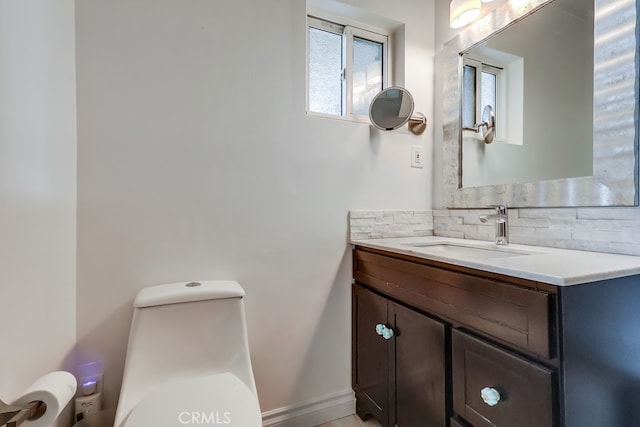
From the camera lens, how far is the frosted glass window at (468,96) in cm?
153

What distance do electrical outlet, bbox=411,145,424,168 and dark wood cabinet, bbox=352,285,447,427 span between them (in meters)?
0.74

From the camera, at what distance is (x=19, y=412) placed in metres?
0.58

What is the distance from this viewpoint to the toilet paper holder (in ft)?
1.80

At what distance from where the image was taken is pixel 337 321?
1485 millimetres

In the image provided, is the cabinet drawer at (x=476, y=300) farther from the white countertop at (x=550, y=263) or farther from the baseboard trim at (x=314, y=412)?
the baseboard trim at (x=314, y=412)

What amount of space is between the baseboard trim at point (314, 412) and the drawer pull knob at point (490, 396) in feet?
2.76

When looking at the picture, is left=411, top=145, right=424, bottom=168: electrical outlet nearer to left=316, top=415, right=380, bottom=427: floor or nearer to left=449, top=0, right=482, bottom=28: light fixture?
left=449, top=0, right=482, bottom=28: light fixture

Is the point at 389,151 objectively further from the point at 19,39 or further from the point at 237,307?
the point at 19,39

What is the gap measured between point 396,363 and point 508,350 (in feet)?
1.62

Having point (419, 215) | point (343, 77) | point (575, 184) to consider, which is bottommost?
point (419, 215)

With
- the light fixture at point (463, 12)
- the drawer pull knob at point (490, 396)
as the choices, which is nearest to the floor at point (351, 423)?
the drawer pull knob at point (490, 396)

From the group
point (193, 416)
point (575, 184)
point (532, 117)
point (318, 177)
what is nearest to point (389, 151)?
point (318, 177)

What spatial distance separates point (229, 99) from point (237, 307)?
2.78 ft

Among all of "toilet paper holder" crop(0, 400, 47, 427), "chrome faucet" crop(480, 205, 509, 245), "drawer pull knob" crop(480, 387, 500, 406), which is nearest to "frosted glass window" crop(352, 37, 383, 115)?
"chrome faucet" crop(480, 205, 509, 245)
